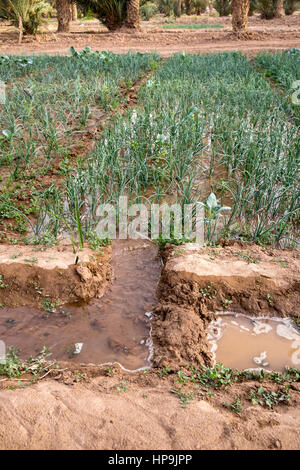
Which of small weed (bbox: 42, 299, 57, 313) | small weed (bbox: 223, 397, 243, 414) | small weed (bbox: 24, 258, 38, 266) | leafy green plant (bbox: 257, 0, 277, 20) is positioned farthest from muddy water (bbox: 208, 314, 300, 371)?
leafy green plant (bbox: 257, 0, 277, 20)

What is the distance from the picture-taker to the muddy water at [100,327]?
6.39 feet

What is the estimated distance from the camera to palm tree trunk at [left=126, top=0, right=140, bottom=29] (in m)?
14.2

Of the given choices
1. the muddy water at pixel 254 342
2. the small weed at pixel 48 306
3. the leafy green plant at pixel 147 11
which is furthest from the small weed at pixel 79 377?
the leafy green plant at pixel 147 11

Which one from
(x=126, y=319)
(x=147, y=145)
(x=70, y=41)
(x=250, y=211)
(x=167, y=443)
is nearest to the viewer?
(x=167, y=443)

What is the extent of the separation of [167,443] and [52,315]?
3.66 ft

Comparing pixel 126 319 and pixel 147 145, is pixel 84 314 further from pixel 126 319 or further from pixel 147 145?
pixel 147 145

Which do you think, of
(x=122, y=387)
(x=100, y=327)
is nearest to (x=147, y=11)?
(x=100, y=327)

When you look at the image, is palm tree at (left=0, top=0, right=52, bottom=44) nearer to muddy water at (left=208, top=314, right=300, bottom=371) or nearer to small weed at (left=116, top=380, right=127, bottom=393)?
muddy water at (left=208, top=314, right=300, bottom=371)

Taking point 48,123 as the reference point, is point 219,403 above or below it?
below

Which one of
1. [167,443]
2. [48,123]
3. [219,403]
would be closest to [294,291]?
[219,403]

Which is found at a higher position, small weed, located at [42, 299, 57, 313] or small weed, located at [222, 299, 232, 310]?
small weed, located at [222, 299, 232, 310]

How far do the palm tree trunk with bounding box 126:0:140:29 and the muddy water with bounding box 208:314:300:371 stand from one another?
15061mm

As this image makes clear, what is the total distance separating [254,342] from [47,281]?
4.25 ft

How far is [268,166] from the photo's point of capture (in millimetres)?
3170
